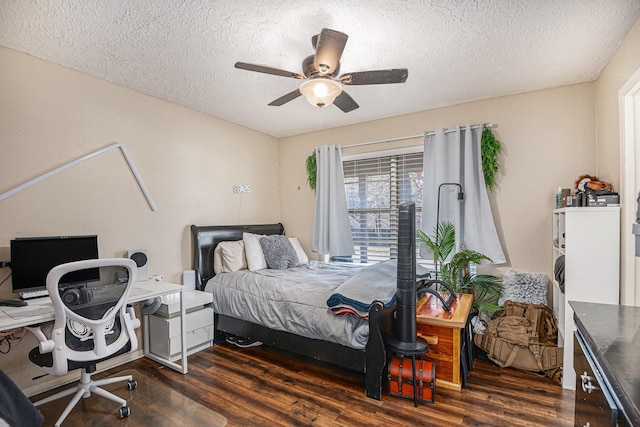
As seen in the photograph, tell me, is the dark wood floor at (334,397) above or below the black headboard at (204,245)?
below

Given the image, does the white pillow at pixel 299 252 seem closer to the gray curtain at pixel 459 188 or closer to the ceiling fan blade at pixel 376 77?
the gray curtain at pixel 459 188

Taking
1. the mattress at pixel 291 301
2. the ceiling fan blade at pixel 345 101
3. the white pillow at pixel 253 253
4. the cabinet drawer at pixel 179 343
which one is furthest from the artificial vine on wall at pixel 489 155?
the cabinet drawer at pixel 179 343

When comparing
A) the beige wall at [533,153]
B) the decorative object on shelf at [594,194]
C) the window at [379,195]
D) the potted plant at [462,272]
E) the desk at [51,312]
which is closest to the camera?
the desk at [51,312]

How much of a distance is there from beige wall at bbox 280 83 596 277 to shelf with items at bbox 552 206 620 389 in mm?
711

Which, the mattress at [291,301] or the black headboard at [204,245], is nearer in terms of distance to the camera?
the mattress at [291,301]

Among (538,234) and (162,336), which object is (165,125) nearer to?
(162,336)

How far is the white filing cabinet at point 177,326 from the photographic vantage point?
280 centimetres

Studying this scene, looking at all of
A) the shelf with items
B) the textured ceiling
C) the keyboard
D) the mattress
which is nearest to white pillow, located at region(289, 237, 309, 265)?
the mattress

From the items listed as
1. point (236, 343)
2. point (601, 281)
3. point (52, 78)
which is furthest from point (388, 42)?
point (236, 343)

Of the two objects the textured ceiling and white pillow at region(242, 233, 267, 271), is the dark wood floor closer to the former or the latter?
white pillow at region(242, 233, 267, 271)

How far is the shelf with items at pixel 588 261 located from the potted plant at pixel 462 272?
665 mm

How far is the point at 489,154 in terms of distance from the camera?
3184 millimetres

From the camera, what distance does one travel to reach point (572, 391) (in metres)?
2.31

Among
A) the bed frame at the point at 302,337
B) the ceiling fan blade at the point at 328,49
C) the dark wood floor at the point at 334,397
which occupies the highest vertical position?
the ceiling fan blade at the point at 328,49
